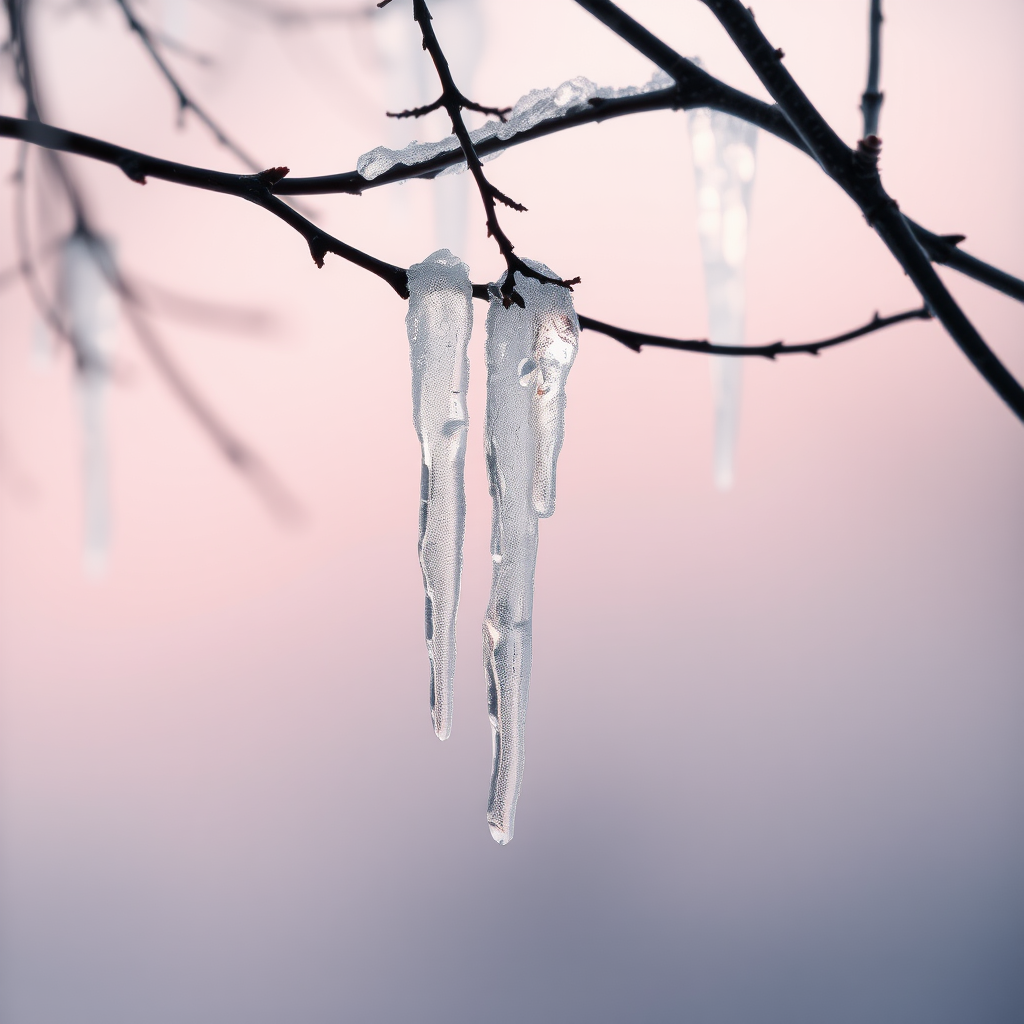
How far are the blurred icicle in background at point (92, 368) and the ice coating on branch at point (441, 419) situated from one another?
89cm

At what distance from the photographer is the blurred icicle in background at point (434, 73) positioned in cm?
113

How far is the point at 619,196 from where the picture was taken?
4.36 ft

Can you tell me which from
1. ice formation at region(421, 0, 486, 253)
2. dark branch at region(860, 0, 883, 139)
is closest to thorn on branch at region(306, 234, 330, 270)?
dark branch at region(860, 0, 883, 139)

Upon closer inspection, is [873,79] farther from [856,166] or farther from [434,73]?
[434,73]

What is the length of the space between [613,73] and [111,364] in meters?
1.00

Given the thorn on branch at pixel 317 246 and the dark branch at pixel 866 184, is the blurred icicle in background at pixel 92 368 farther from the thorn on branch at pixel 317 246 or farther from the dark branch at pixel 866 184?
the dark branch at pixel 866 184

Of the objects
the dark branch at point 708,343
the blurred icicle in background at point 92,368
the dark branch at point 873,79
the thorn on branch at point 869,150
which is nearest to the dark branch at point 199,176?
the dark branch at point 708,343

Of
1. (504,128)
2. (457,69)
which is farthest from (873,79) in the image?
(457,69)

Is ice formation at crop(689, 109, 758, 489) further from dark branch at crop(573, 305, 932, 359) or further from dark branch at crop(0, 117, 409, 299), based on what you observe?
dark branch at crop(0, 117, 409, 299)

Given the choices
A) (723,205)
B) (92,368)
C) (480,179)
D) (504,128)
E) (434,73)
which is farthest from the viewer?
(92,368)

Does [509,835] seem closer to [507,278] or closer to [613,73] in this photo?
[507,278]

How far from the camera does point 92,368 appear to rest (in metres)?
1.28

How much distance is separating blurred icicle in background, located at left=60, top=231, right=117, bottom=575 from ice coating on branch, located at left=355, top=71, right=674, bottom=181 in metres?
0.82

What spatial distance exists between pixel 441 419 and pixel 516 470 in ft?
0.22
